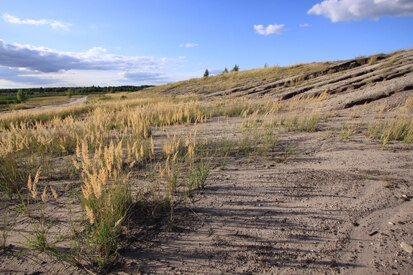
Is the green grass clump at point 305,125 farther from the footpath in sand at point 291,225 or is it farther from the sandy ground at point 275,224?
the footpath in sand at point 291,225

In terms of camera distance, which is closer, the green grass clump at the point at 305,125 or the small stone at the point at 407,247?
the small stone at the point at 407,247

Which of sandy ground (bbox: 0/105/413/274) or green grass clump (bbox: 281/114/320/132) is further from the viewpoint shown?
green grass clump (bbox: 281/114/320/132)

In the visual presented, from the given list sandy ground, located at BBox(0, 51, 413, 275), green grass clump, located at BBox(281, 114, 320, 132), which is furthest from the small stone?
green grass clump, located at BBox(281, 114, 320, 132)

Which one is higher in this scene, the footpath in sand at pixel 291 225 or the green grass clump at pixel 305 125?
the green grass clump at pixel 305 125

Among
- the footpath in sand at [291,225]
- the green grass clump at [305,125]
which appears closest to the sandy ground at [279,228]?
the footpath in sand at [291,225]

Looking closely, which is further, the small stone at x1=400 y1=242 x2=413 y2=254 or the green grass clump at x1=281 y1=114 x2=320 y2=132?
the green grass clump at x1=281 y1=114 x2=320 y2=132

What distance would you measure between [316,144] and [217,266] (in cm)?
344

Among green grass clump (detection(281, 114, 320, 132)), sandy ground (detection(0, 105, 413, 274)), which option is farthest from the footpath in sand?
green grass clump (detection(281, 114, 320, 132))

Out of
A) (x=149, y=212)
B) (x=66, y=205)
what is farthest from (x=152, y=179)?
(x=66, y=205)

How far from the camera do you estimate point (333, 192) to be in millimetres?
2338

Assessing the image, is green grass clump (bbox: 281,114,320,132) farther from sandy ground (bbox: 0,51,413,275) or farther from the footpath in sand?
the footpath in sand

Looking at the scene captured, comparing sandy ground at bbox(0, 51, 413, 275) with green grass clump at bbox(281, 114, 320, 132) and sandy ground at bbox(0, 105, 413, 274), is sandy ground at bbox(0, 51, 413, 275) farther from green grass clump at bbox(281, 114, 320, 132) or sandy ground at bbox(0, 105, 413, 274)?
green grass clump at bbox(281, 114, 320, 132)

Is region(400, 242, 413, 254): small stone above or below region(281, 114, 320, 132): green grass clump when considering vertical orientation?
below

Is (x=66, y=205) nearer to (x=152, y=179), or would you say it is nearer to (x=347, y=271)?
(x=152, y=179)
